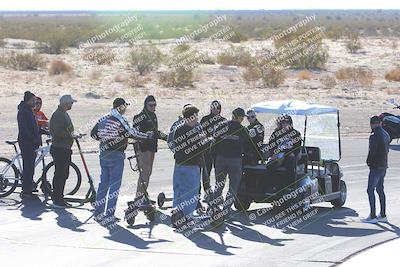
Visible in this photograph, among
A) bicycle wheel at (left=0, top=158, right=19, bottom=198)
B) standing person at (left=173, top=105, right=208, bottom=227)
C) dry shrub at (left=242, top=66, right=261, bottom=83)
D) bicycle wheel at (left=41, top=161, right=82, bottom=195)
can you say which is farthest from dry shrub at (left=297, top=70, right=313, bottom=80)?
standing person at (left=173, top=105, right=208, bottom=227)

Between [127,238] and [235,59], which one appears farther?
[235,59]

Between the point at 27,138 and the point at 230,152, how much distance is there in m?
4.06

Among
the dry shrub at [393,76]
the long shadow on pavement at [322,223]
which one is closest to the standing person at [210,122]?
the long shadow on pavement at [322,223]

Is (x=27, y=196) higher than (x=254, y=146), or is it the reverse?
(x=254, y=146)

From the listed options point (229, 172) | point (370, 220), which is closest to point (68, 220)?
point (229, 172)

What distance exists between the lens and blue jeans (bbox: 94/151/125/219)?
14.5 m

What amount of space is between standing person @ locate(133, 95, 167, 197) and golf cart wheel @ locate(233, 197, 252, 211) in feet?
5.45

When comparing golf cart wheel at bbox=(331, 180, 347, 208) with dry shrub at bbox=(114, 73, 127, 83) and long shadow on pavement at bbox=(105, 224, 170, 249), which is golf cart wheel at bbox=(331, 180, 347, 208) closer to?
long shadow on pavement at bbox=(105, 224, 170, 249)

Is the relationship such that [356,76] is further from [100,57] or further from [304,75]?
[100,57]

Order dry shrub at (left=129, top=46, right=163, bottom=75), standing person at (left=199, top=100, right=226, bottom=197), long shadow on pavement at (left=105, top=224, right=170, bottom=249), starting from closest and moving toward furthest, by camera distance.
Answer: long shadow on pavement at (left=105, top=224, right=170, bottom=249)
standing person at (left=199, top=100, right=226, bottom=197)
dry shrub at (left=129, top=46, right=163, bottom=75)

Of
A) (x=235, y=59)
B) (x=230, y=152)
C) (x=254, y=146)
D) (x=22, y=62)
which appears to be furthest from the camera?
(x=235, y=59)

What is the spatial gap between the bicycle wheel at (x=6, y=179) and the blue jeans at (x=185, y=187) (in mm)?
3960

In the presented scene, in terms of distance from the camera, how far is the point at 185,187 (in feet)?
46.1

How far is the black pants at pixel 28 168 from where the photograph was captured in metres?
16.6
